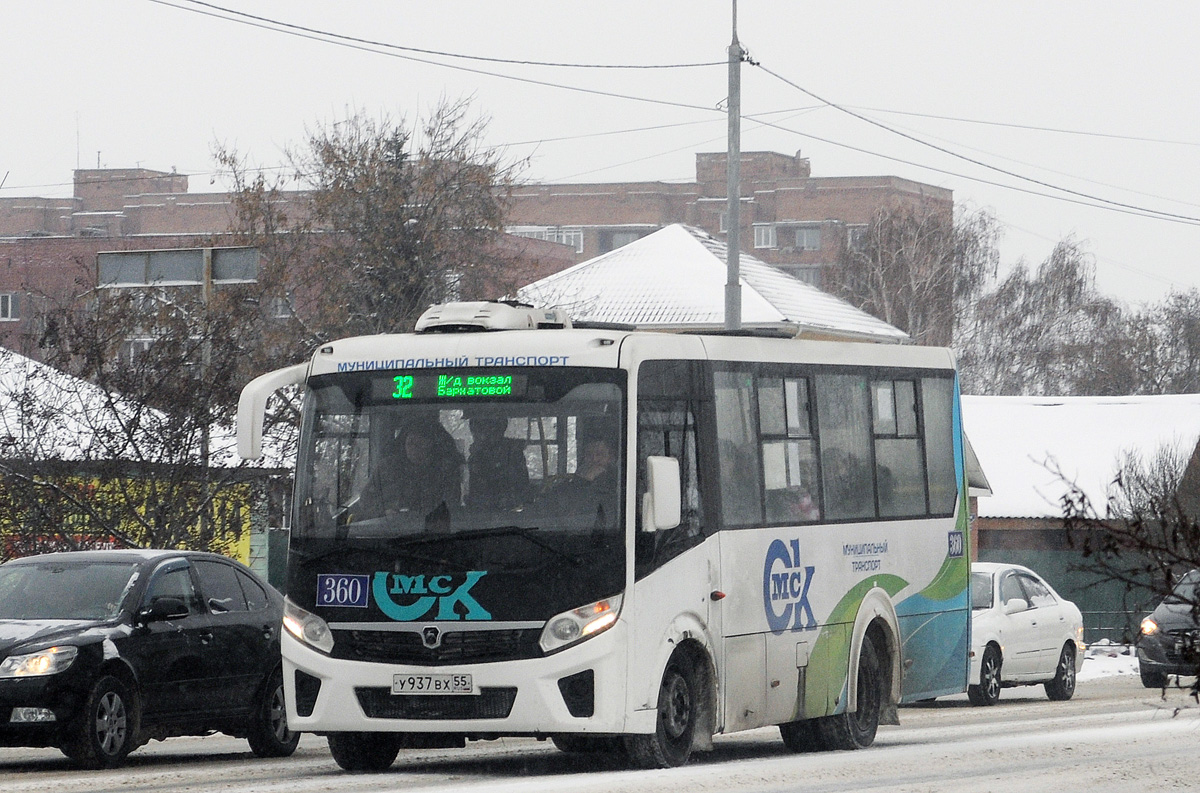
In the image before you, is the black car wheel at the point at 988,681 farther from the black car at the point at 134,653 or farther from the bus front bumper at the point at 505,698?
the bus front bumper at the point at 505,698

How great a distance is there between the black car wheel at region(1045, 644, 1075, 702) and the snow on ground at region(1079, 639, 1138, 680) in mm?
3334

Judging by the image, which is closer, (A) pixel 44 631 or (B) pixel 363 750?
(B) pixel 363 750

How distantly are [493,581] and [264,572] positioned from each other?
23828mm

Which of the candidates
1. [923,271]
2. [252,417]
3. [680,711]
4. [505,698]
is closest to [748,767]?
[680,711]

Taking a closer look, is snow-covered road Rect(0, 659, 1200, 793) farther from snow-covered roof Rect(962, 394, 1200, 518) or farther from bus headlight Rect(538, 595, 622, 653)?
snow-covered roof Rect(962, 394, 1200, 518)

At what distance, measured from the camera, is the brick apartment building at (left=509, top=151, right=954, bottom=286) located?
119 meters

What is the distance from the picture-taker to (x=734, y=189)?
2673cm

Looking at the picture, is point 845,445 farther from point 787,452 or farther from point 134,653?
point 134,653

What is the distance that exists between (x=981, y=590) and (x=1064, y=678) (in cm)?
178

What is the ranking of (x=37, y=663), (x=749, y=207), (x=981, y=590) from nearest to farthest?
1. (x=37, y=663)
2. (x=981, y=590)
3. (x=749, y=207)

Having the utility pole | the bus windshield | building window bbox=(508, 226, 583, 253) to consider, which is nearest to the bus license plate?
the bus windshield

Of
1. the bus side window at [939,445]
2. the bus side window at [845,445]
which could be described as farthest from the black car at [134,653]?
the bus side window at [939,445]

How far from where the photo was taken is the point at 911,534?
16109 mm

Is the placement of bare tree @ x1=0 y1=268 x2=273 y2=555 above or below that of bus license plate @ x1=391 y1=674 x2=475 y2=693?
above
